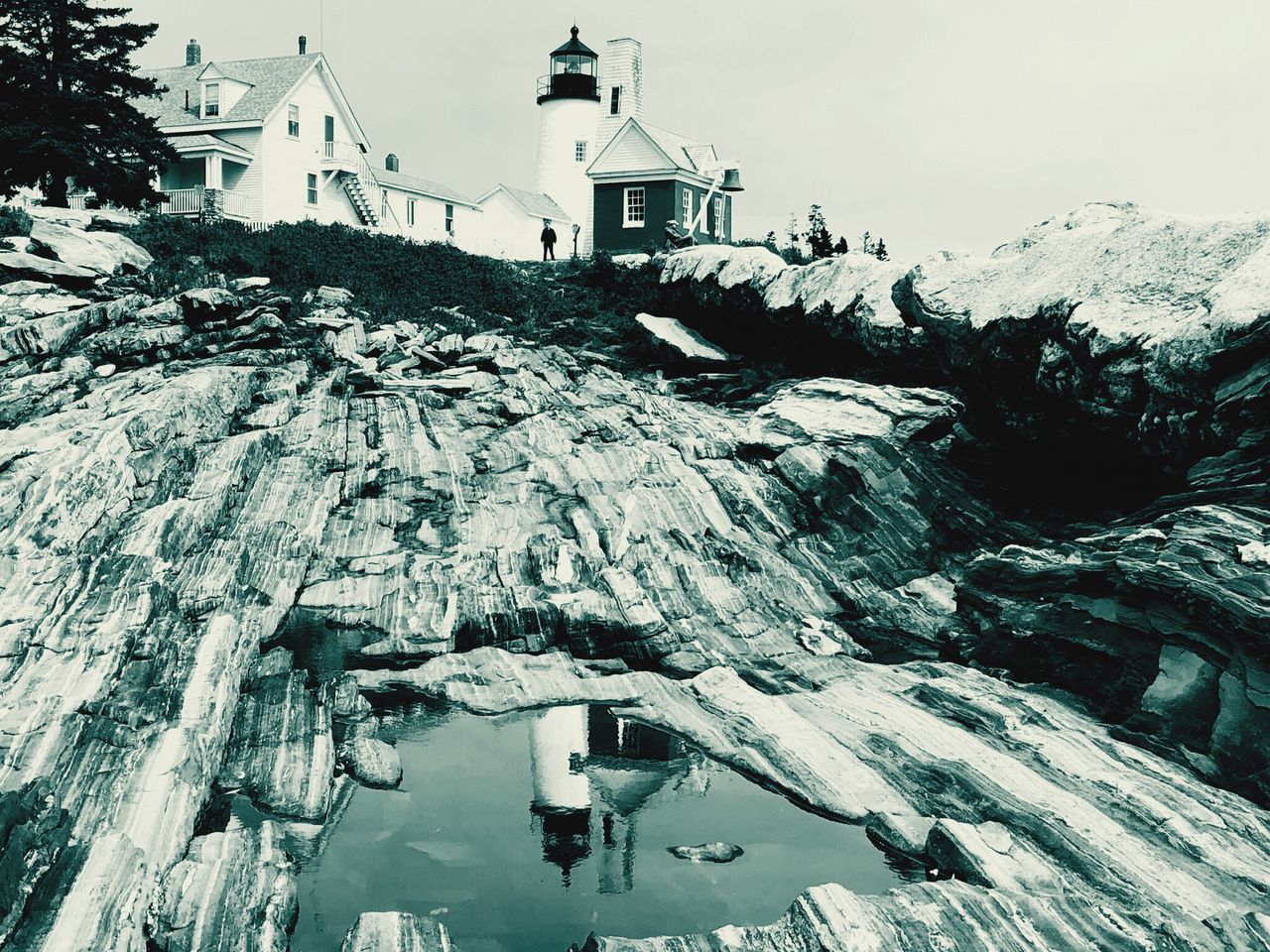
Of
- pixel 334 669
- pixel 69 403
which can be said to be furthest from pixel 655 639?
pixel 69 403

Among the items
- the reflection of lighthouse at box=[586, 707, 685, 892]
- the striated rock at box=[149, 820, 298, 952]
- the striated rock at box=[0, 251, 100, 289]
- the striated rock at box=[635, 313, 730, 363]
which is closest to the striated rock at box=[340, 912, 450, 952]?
the striated rock at box=[149, 820, 298, 952]

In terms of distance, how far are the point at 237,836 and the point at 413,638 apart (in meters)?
5.20

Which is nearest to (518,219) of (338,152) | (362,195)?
(362,195)

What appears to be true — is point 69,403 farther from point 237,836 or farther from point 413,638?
point 237,836

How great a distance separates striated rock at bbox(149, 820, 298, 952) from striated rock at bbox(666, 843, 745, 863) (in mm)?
3401

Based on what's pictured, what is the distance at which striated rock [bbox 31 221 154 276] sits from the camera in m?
25.8

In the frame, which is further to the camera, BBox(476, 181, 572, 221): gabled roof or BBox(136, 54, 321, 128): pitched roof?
BBox(476, 181, 572, 221): gabled roof

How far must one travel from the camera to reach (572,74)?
52250 millimetres

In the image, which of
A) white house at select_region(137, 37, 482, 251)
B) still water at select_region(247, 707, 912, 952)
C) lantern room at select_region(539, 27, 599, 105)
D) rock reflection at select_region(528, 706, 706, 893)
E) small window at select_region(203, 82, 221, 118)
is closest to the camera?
still water at select_region(247, 707, 912, 952)

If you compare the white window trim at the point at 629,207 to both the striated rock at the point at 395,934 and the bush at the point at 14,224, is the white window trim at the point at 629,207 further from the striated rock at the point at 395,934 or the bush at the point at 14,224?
the striated rock at the point at 395,934

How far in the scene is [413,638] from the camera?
14.6 metres

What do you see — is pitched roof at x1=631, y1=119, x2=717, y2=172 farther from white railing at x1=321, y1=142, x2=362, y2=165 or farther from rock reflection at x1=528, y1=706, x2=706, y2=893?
rock reflection at x1=528, y1=706, x2=706, y2=893

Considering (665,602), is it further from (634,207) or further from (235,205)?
(235,205)

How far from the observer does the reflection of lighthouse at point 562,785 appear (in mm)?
10445
